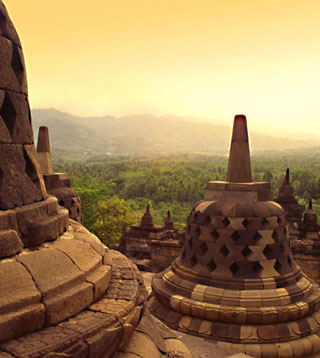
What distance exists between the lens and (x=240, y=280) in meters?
6.19

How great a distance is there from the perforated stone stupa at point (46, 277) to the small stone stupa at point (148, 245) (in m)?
8.34

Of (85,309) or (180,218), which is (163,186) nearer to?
(180,218)

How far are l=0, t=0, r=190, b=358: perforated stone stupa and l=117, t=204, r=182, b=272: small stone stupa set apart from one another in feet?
27.4

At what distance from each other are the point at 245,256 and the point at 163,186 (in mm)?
56972

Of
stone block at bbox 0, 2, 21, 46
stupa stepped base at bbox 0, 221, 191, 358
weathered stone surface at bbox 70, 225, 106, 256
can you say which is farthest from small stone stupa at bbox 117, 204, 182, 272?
stone block at bbox 0, 2, 21, 46

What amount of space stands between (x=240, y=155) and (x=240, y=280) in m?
2.32

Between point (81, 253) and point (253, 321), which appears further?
point (253, 321)

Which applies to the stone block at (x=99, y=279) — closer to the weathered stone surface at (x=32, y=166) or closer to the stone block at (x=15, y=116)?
the weathered stone surface at (x=32, y=166)

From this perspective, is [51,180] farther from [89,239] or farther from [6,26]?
[6,26]

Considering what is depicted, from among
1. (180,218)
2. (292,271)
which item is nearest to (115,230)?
(180,218)

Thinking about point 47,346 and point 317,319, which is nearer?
point 47,346

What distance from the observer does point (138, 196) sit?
62688mm

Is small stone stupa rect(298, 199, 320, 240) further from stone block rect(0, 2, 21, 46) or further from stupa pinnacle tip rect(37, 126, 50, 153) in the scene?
stone block rect(0, 2, 21, 46)

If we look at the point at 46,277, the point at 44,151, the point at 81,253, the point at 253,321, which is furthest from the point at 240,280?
the point at 44,151
